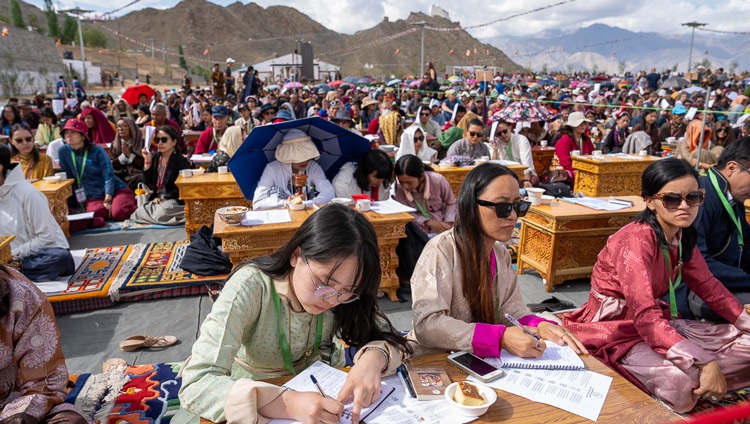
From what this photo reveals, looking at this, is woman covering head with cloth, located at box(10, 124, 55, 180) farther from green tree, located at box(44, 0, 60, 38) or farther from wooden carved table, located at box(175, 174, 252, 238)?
green tree, located at box(44, 0, 60, 38)

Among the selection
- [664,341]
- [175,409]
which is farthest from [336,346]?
[664,341]

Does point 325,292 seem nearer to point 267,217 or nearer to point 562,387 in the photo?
point 562,387

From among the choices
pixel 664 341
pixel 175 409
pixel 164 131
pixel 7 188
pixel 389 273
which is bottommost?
pixel 175 409

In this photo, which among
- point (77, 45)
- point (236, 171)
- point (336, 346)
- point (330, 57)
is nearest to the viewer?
point (336, 346)

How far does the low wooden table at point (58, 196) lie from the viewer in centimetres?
514

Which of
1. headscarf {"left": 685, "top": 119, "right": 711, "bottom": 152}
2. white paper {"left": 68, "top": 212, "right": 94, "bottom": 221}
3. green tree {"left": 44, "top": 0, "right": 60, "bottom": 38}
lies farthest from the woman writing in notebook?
green tree {"left": 44, "top": 0, "right": 60, "bottom": 38}

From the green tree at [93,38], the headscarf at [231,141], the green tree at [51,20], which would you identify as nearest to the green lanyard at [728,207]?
the headscarf at [231,141]

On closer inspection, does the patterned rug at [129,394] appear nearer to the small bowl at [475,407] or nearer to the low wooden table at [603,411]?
the low wooden table at [603,411]

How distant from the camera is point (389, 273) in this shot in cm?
421

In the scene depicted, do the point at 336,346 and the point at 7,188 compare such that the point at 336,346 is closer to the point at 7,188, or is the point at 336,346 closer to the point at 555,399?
the point at 555,399

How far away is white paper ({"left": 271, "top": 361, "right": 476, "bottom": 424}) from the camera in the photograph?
1445mm

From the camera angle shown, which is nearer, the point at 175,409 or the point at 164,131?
the point at 175,409

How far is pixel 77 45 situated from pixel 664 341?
2847 inches

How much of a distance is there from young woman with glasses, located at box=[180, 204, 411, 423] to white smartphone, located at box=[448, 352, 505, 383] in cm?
21
